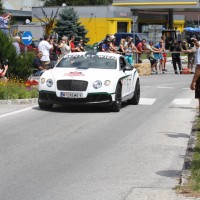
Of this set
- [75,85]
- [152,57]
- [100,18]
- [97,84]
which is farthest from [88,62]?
[100,18]

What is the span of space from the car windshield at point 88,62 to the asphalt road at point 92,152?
1130 mm

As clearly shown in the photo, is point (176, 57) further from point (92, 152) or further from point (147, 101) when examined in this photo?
point (92, 152)

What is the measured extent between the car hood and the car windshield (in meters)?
0.41

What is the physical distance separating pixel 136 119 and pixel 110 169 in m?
6.38

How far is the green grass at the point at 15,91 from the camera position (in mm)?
18891

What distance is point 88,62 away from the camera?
59.2ft

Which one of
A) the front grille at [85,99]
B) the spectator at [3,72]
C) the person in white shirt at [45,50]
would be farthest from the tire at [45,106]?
the person in white shirt at [45,50]

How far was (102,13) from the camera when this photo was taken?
70.2 m

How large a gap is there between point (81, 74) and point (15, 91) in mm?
2984

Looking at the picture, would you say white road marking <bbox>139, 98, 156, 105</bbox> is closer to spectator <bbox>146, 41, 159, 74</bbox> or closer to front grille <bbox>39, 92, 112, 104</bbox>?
front grille <bbox>39, 92, 112, 104</bbox>

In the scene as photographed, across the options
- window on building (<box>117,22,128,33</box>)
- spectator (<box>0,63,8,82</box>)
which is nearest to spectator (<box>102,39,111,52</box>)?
spectator (<box>0,63,8,82</box>)

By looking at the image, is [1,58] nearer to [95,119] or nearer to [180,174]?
[95,119]

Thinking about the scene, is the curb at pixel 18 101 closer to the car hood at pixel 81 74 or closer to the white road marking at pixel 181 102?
the car hood at pixel 81 74

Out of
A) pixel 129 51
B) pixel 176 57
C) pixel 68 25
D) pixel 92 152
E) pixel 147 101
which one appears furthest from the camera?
pixel 68 25
